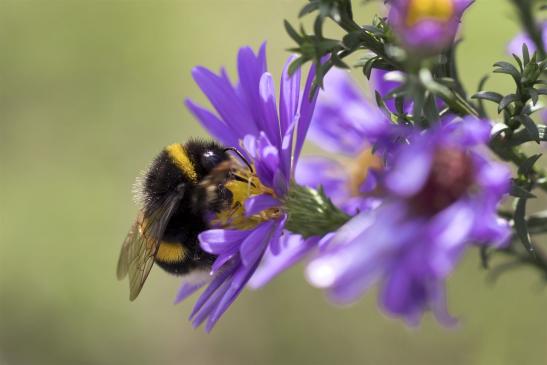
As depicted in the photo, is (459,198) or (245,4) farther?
(245,4)

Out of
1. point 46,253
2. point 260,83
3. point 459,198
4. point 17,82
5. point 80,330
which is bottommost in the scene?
point 80,330

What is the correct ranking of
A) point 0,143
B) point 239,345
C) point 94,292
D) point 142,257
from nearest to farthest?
point 142,257 → point 239,345 → point 94,292 → point 0,143

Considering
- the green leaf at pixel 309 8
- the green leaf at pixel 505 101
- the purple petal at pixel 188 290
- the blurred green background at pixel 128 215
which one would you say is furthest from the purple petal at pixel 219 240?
the blurred green background at pixel 128 215

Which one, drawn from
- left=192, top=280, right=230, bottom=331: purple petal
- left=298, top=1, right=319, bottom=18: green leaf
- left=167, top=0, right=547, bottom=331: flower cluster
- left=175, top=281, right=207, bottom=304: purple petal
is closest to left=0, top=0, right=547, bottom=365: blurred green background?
left=167, top=0, right=547, bottom=331: flower cluster

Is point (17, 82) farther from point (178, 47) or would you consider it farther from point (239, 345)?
point (239, 345)

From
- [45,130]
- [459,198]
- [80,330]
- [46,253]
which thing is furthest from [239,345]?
[459,198]

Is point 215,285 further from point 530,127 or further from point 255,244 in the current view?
point 530,127

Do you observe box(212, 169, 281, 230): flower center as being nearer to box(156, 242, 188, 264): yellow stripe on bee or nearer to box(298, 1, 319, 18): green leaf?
box(156, 242, 188, 264): yellow stripe on bee
